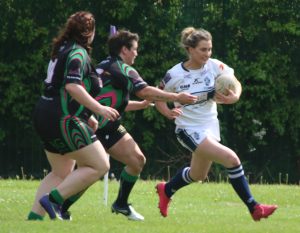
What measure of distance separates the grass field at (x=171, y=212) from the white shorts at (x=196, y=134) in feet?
2.40

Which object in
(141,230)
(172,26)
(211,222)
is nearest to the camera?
(141,230)

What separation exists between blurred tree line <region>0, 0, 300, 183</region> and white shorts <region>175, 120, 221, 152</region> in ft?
29.1

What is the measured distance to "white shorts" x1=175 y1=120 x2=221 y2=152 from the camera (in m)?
10.2

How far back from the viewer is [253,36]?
1942 cm

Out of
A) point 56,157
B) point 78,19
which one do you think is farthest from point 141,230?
point 78,19

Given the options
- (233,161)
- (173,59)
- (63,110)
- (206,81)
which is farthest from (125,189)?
(173,59)

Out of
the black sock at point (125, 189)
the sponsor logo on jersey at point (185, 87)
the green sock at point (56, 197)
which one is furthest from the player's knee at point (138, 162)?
the green sock at point (56, 197)

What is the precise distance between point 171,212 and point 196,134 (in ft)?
3.99

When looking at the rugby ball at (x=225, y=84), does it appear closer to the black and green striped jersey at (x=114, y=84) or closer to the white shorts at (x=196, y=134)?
the white shorts at (x=196, y=134)

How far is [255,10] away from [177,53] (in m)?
1.65

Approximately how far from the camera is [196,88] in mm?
10328

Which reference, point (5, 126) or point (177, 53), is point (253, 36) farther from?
point (5, 126)

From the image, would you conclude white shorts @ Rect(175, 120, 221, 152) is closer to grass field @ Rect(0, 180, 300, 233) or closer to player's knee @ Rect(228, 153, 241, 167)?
player's knee @ Rect(228, 153, 241, 167)

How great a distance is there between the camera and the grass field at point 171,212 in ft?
28.9
